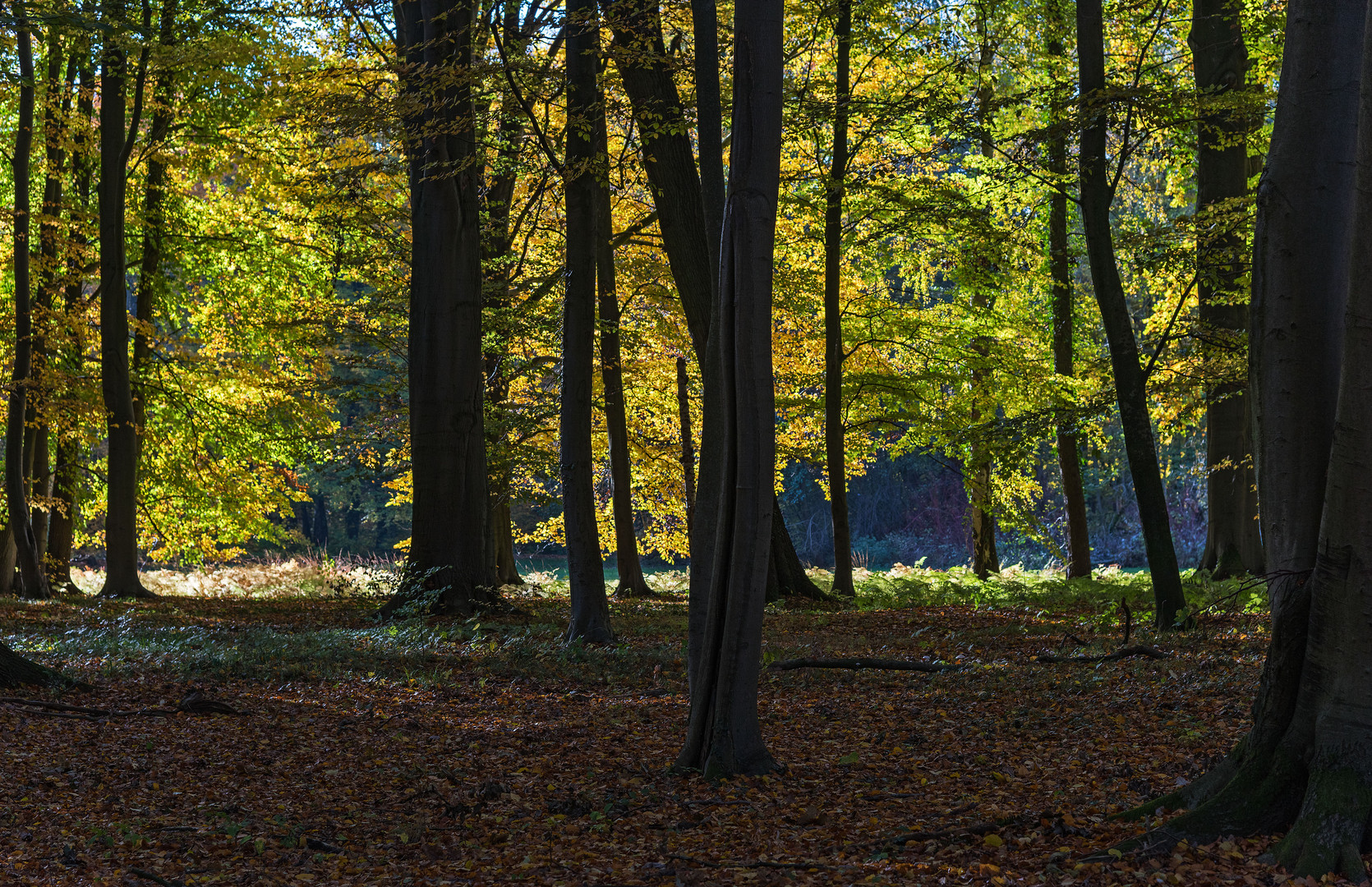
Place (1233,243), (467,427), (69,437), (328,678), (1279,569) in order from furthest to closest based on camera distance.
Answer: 1. (69,437)
2. (467,427)
3. (1233,243)
4. (328,678)
5. (1279,569)

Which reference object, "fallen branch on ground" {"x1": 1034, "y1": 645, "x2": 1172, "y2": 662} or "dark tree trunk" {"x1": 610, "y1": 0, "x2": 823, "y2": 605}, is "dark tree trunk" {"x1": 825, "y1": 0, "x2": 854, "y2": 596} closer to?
"dark tree trunk" {"x1": 610, "y1": 0, "x2": 823, "y2": 605}

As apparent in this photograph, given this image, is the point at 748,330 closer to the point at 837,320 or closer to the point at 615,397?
the point at 837,320

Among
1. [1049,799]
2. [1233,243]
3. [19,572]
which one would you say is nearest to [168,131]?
[19,572]

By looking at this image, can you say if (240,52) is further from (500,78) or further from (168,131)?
(500,78)

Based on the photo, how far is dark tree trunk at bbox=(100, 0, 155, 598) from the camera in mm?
13562

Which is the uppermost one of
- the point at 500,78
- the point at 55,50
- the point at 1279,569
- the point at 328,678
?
the point at 55,50

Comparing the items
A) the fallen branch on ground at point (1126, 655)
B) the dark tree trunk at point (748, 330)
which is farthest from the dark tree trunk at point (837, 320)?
the dark tree trunk at point (748, 330)

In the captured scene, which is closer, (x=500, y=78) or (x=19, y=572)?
(x=500, y=78)

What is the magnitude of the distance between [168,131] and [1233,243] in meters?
14.4

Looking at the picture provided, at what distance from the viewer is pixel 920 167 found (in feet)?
47.8

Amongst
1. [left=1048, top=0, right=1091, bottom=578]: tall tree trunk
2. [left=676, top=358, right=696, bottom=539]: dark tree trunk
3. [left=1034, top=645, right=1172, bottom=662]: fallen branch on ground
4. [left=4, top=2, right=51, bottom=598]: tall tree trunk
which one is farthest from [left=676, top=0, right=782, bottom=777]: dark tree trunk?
[left=676, top=358, right=696, bottom=539]: dark tree trunk

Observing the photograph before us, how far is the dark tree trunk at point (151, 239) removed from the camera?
589 inches

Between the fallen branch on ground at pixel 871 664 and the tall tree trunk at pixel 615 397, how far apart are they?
21.8ft

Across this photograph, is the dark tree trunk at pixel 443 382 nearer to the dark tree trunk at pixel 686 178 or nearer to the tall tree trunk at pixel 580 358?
the dark tree trunk at pixel 686 178
